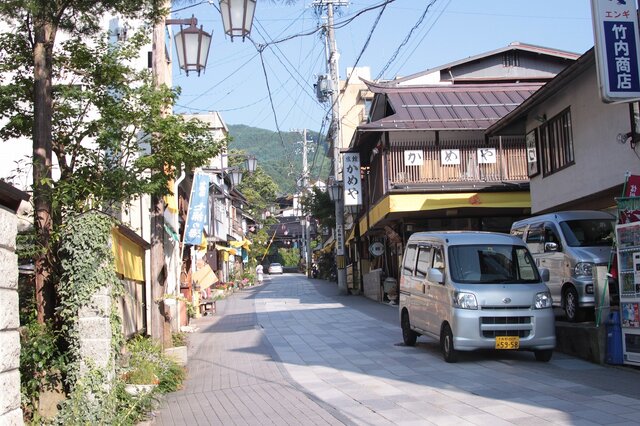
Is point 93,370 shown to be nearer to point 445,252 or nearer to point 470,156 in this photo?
point 445,252

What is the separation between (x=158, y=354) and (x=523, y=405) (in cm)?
587

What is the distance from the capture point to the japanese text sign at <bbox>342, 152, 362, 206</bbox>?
98.4 ft

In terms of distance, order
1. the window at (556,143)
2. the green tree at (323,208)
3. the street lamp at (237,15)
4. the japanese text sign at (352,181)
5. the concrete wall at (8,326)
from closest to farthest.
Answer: the concrete wall at (8,326) < the street lamp at (237,15) < the window at (556,143) < the japanese text sign at (352,181) < the green tree at (323,208)

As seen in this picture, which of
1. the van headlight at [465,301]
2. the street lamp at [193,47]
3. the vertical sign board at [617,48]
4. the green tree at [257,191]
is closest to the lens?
the vertical sign board at [617,48]

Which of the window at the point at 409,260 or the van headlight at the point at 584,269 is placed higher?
the window at the point at 409,260

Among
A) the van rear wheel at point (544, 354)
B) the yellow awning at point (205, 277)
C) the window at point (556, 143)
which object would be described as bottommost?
the van rear wheel at point (544, 354)

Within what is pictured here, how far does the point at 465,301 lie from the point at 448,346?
944 mm

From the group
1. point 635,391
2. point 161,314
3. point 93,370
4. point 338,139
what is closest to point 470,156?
point 338,139

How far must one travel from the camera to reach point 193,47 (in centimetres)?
1263

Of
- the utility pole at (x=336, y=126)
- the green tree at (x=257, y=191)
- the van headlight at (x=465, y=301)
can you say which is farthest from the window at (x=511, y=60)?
the green tree at (x=257, y=191)

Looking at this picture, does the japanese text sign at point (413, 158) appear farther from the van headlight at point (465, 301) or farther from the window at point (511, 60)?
the van headlight at point (465, 301)

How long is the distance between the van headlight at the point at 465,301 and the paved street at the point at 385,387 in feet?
3.47

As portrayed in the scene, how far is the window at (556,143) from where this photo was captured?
17909 mm

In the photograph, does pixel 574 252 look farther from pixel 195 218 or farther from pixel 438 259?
pixel 195 218
